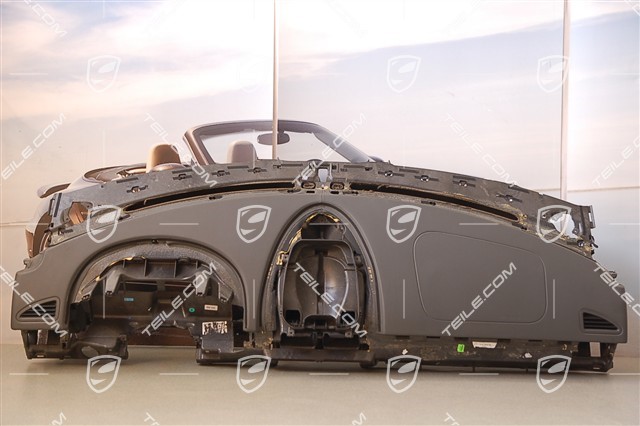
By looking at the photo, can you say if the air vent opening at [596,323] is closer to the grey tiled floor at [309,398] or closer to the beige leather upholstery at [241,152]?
the grey tiled floor at [309,398]

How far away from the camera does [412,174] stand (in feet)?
10.1

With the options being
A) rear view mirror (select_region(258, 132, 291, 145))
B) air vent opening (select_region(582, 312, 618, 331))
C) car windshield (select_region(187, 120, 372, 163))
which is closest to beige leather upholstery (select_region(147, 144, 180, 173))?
car windshield (select_region(187, 120, 372, 163))

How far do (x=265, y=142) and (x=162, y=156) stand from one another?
1.78 ft

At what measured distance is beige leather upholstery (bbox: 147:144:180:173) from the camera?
4219mm

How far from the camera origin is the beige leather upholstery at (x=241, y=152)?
4219 mm

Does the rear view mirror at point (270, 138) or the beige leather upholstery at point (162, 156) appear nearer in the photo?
the beige leather upholstery at point (162, 156)

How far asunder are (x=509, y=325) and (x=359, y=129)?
165 cm

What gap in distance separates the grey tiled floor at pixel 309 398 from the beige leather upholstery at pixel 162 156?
1.25 m

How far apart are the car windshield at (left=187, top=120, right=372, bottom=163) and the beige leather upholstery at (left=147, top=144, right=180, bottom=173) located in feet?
0.52

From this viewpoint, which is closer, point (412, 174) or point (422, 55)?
point (412, 174)

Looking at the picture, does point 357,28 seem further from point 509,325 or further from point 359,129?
point 509,325

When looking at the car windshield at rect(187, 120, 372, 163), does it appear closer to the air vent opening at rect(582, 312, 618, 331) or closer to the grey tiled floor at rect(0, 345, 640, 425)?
the grey tiled floor at rect(0, 345, 640, 425)

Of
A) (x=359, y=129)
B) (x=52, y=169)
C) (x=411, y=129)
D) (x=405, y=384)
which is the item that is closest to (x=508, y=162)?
(x=411, y=129)

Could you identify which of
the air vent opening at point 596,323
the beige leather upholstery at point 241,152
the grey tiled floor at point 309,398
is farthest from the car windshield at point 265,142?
the air vent opening at point 596,323
